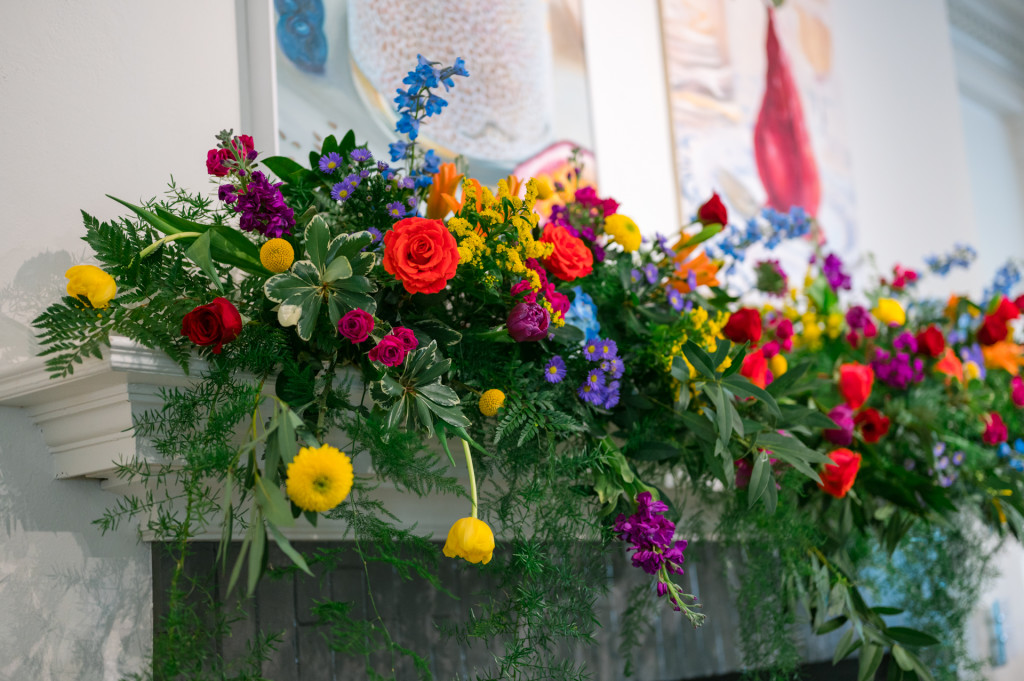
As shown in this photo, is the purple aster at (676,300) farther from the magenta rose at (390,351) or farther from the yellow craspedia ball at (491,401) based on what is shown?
the magenta rose at (390,351)

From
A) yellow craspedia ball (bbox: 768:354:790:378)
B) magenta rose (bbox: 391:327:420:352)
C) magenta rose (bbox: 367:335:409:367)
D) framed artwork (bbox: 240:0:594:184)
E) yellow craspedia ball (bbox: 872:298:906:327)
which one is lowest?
magenta rose (bbox: 367:335:409:367)

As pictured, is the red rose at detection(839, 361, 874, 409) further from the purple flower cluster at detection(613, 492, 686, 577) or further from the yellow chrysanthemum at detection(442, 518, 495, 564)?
→ the yellow chrysanthemum at detection(442, 518, 495, 564)

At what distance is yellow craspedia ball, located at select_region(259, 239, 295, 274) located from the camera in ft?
3.05

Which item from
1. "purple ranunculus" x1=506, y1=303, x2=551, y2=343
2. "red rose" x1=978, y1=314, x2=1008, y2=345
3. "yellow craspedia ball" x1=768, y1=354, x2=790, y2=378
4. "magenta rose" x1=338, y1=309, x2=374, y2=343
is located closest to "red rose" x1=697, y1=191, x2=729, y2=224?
"yellow craspedia ball" x1=768, y1=354, x2=790, y2=378

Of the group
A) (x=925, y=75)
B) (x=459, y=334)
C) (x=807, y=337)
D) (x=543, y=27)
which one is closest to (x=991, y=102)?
(x=925, y=75)

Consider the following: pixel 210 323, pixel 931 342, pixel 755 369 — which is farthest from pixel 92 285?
pixel 931 342

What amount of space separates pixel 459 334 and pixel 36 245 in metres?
0.51

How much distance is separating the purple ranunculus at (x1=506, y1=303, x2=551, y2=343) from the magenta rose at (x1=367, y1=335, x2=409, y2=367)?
0.58 ft

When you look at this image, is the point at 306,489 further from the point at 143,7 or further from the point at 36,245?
the point at 143,7

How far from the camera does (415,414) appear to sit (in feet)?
3.04

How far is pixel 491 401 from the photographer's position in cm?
100

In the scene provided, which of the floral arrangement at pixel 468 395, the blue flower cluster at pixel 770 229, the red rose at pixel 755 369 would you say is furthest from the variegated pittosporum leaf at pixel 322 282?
the blue flower cluster at pixel 770 229

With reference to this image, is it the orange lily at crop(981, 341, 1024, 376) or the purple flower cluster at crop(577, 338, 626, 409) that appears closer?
the purple flower cluster at crop(577, 338, 626, 409)

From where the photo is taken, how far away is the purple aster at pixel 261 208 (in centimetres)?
96
